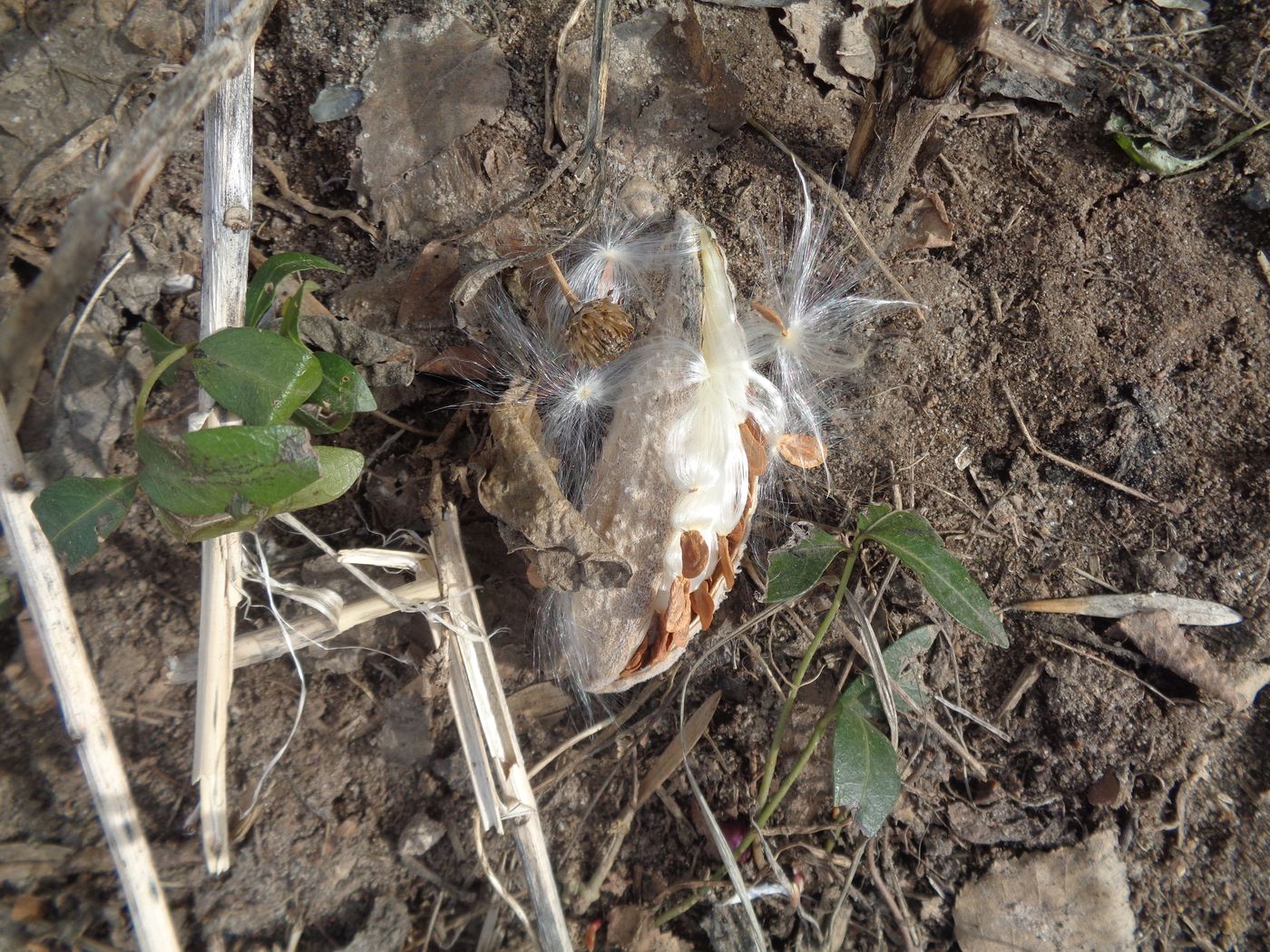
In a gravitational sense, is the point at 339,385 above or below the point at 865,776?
above

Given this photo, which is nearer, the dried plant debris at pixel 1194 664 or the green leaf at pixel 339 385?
the green leaf at pixel 339 385

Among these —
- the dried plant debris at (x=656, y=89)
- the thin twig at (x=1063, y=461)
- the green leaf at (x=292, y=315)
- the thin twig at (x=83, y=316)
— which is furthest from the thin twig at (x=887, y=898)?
the thin twig at (x=83, y=316)

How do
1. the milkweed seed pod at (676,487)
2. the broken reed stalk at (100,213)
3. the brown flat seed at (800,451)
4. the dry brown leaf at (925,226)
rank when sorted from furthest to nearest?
the dry brown leaf at (925,226), the brown flat seed at (800,451), the milkweed seed pod at (676,487), the broken reed stalk at (100,213)

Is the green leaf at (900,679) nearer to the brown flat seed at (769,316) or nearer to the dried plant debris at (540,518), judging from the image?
the dried plant debris at (540,518)

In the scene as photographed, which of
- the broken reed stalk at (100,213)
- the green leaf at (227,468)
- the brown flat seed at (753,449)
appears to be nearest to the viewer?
the broken reed stalk at (100,213)

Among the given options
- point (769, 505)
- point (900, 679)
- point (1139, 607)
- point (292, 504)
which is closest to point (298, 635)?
point (292, 504)

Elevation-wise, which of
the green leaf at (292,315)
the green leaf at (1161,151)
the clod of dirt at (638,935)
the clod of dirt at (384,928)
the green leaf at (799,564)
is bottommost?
the clod of dirt at (638,935)

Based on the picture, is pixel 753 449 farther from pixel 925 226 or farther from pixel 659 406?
pixel 925 226

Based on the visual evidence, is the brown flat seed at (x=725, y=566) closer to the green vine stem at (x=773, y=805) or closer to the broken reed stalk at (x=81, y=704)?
the green vine stem at (x=773, y=805)

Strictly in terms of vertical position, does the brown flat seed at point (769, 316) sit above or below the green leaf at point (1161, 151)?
below
